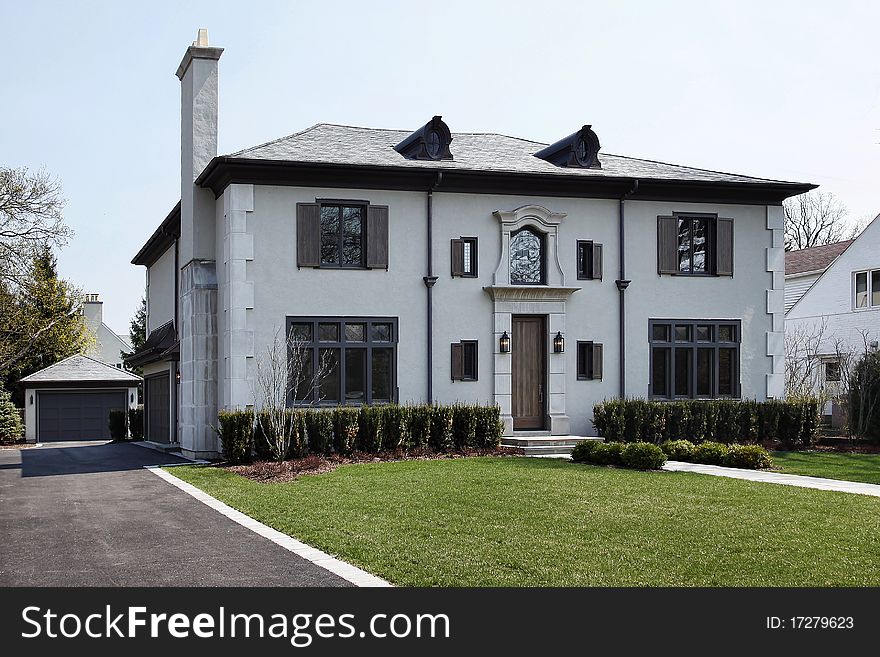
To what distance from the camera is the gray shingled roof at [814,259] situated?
1430 inches

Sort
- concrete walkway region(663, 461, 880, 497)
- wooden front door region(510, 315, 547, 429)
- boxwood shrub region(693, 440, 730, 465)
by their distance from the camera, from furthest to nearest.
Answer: wooden front door region(510, 315, 547, 429) < boxwood shrub region(693, 440, 730, 465) < concrete walkway region(663, 461, 880, 497)

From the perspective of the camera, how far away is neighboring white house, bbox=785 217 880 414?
3123cm

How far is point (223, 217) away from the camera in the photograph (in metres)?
20.5

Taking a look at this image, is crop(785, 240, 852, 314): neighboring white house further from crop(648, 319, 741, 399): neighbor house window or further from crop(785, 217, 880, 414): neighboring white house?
crop(648, 319, 741, 399): neighbor house window

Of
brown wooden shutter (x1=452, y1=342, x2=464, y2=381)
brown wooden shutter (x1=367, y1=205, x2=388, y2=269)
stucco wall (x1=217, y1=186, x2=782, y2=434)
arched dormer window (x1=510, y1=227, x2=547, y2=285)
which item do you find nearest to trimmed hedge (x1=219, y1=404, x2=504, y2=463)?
brown wooden shutter (x1=452, y1=342, x2=464, y2=381)

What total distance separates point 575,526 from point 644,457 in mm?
5973

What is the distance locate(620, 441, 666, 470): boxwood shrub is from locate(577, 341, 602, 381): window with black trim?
18.7ft

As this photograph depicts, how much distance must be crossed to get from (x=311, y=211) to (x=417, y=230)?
2.26 m

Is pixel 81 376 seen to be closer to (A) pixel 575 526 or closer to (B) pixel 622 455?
(B) pixel 622 455

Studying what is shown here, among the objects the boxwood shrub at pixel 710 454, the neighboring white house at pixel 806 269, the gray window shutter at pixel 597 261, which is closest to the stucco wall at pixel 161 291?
the gray window shutter at pixel 597 261

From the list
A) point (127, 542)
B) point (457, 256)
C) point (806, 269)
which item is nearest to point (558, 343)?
point (457, 256)
